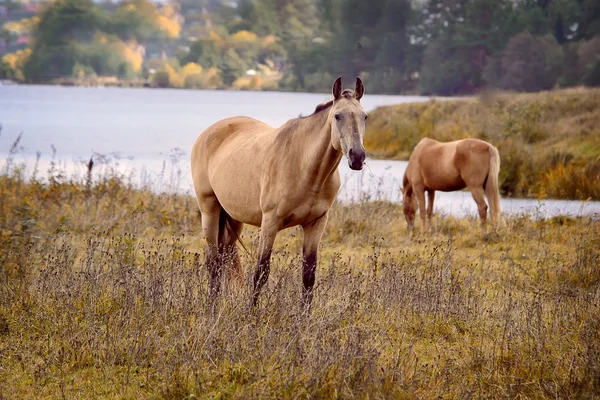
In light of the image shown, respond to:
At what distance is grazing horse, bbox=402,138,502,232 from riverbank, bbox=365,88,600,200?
2798 millimetres

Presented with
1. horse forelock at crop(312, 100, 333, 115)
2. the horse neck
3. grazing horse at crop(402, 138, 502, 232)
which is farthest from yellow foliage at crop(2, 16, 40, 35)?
the horse neck

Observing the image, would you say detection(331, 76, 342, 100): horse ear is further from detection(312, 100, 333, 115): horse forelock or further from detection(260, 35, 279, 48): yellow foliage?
detection(260, 35, 279, 48): yellow foliage

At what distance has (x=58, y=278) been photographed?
6352 millimetres

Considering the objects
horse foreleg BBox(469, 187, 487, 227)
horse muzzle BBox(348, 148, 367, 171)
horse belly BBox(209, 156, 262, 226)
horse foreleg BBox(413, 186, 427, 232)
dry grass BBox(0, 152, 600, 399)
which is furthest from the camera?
horse foreleg BBox(413, 186, 427, 232)

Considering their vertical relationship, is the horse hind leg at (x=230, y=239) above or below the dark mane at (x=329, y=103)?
below

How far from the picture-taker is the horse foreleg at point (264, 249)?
6.15m

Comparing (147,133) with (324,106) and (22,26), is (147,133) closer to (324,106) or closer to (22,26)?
(324,106)

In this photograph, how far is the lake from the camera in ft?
53.6

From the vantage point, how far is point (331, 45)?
65938 millimetres

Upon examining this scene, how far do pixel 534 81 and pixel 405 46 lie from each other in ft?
67.9

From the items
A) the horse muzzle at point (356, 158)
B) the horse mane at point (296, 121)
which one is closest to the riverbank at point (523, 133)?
the horse mane at point (296, 121)

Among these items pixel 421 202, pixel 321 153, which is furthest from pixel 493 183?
pixel 321 153

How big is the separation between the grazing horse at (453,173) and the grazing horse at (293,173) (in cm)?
545

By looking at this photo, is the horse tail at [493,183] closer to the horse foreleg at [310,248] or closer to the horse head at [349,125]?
the horse foreleg at [310,248]
